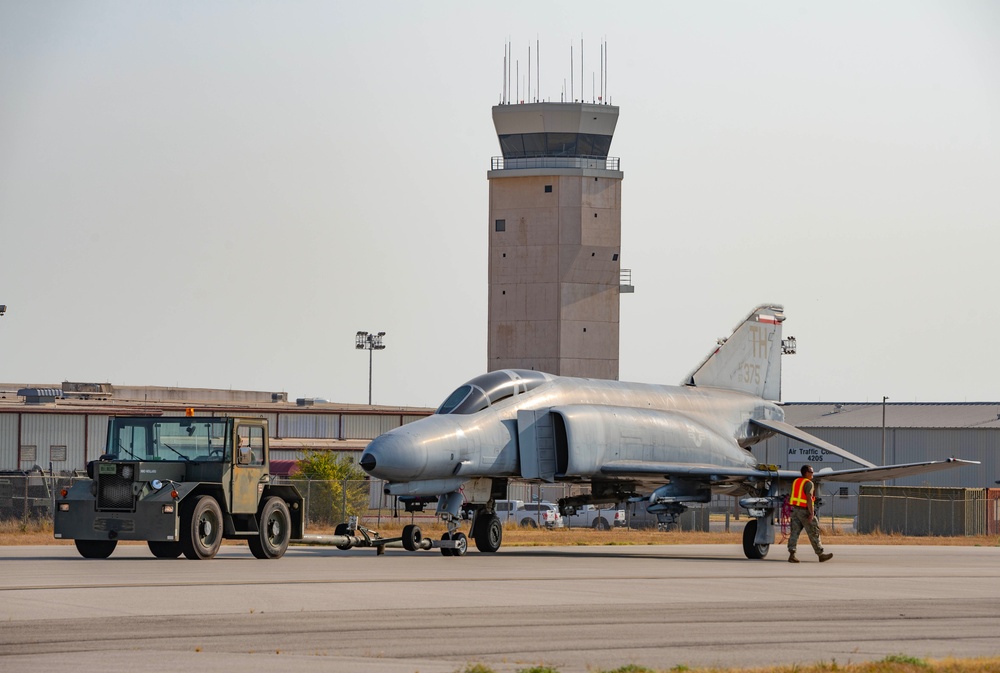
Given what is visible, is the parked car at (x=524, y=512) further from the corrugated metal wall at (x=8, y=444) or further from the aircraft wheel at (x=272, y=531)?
the aircraft wheel at (x=272, y=531)

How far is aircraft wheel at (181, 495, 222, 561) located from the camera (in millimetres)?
20641

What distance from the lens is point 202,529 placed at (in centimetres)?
2094

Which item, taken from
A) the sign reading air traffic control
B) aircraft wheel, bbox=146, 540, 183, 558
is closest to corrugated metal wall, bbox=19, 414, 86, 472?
the sign reading air traffic control

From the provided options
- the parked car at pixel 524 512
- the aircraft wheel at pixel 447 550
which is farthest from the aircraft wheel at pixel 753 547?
the parked car at pixel 524 512

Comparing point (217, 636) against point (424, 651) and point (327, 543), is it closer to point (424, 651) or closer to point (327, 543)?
point (424, 651)

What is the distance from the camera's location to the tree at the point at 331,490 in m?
43.8

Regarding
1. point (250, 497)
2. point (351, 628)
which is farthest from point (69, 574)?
point (351, 628)

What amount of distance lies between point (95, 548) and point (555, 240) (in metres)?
68.7

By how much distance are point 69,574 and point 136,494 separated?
3.02 metres

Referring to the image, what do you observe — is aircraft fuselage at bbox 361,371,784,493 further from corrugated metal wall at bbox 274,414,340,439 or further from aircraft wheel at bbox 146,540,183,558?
corrugated metal wall at bbox 274,414,340,439

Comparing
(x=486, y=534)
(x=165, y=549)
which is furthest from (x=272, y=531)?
(x=486, y=534)

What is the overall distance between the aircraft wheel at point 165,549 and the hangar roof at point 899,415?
72059mm

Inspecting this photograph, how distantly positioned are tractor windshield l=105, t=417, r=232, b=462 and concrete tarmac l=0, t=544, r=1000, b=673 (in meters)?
1.66

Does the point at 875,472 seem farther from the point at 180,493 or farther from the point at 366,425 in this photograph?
the point at 366,425
